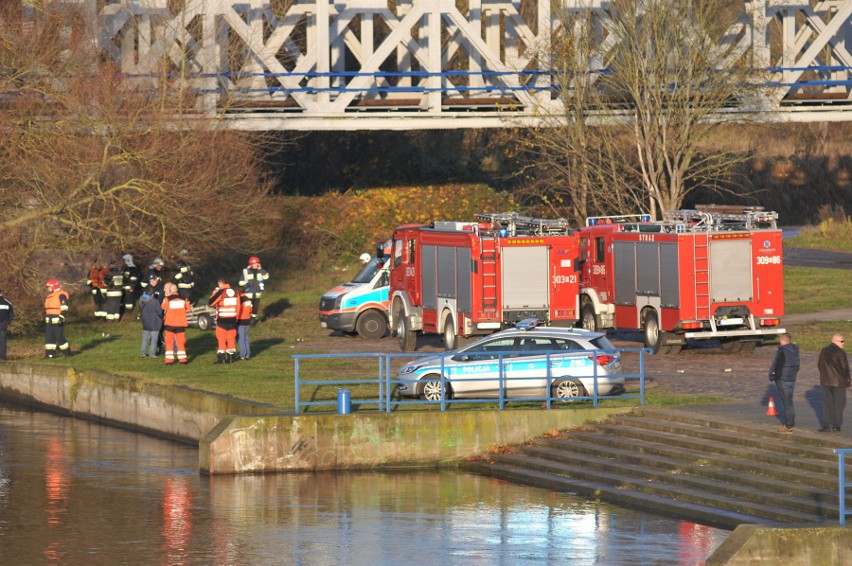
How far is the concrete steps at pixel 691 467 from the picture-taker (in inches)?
726

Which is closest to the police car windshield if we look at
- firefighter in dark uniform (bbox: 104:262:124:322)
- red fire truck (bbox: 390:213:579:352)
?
red fire truck (bbox: 390:213:579:352)

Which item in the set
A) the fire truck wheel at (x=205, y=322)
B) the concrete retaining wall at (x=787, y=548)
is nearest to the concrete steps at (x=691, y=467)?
the concrete retaining wall at (x=787, y=548)

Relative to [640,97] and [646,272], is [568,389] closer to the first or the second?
[646,272]

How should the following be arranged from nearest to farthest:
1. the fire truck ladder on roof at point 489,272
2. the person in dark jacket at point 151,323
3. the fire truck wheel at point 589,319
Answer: the fire truck ladder on roof at point 489,272 < the person in dark jacket at point 151,323 < the fire truck wheel at point 589,319

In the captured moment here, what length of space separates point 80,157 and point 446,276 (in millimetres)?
10151

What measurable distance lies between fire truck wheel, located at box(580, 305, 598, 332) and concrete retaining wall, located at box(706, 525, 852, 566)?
18095 millimetres

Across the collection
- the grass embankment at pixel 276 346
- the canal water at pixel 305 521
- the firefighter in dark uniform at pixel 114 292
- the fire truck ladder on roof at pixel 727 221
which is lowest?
the canal water at pixel 305 521

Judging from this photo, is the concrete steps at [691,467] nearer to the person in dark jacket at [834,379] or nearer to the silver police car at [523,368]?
the person in dark jacket at [834,379]

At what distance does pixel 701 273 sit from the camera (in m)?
29.8

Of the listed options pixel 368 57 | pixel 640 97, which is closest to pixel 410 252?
pixel 640 97

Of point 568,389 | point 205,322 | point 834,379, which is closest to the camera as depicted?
point 834,379

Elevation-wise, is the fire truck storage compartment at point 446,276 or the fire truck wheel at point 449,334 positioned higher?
the fire truck storage compartment at point 446,276

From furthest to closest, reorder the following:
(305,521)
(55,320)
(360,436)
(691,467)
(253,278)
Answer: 1. (253,278)
2. (55,320)
3. (360,436)
4. (691,467)
5. (305,521)

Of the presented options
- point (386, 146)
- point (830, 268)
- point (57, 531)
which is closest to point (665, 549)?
point (57, 531)
